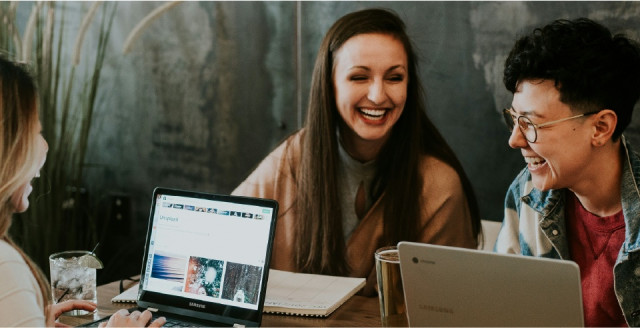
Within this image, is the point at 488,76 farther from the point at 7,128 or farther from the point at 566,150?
the point at 7,128

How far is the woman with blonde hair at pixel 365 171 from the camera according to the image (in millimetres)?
2018

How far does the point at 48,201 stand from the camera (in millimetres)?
2865

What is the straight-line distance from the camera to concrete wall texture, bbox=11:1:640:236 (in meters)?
2.42

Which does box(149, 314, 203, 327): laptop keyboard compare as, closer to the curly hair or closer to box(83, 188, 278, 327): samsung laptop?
box(83, 188, 278, 327): samsung laptop

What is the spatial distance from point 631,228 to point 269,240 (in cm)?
77

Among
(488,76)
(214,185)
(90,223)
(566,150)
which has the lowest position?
(90,223)

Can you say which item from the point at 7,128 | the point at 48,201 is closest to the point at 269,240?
the point at 7,128

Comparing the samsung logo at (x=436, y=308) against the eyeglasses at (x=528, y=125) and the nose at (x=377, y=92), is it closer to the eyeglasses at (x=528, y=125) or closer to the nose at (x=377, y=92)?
the eyeglasses at (x=528, y=125)

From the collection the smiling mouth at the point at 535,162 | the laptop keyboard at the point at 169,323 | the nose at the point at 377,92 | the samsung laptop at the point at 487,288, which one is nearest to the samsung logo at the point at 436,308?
the samsung laptop at the point at 487,288

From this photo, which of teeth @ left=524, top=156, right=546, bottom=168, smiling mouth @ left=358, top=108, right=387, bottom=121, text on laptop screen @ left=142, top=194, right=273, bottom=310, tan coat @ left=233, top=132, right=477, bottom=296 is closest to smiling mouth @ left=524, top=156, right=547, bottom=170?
A: teeth @ left=524, top=156, right=546, bottom=168

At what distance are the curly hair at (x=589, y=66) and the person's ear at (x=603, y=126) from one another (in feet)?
0.04

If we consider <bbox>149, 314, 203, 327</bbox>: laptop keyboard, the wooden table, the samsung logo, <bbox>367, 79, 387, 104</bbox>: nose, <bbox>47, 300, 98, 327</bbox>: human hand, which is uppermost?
<bbox>367, 79, 387, 104</bbox>: nose

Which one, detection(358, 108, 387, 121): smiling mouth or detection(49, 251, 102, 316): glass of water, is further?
detection(358, 108, 387, 121): smiling mouth

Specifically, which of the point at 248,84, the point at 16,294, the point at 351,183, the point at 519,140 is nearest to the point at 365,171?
the point at 351,183
